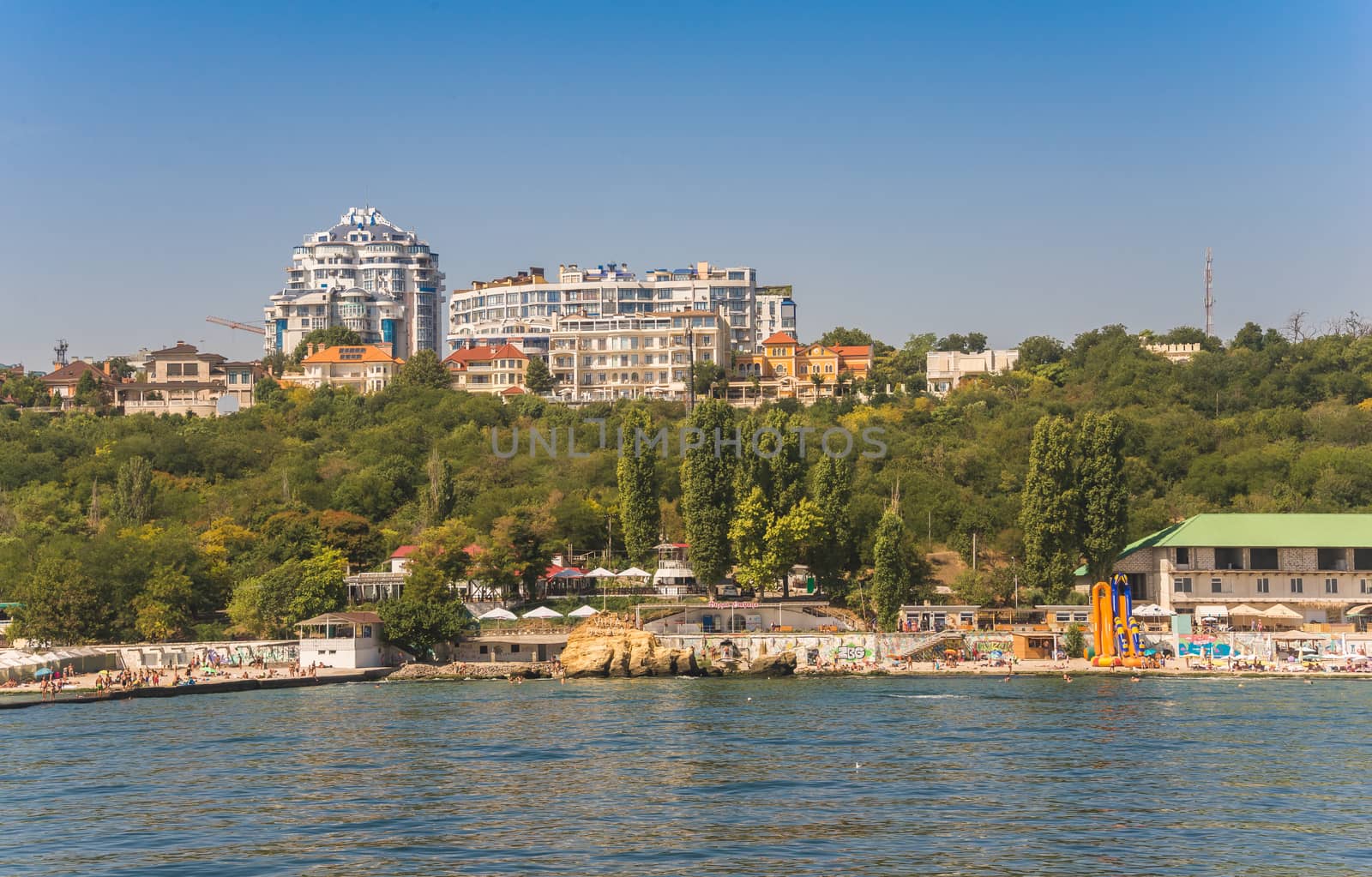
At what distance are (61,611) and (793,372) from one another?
65844 millimetres

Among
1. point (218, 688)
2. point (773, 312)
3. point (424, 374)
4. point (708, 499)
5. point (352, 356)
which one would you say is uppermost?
point (773, 312)

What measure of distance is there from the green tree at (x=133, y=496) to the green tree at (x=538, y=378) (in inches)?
1567

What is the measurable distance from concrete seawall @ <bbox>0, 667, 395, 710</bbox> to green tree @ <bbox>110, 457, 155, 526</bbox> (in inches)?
932

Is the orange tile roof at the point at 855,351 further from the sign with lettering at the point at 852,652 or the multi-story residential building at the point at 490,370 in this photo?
the sign with lettering at the point at 852,652

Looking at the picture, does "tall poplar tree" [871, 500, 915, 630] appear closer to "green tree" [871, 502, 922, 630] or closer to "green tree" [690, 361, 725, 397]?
"green tree" [871, 502, 922, 630]

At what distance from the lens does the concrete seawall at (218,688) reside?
50.0 m

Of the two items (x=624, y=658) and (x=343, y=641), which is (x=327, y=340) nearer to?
(x=343, y=641)

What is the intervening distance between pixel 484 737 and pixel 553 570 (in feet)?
89.4

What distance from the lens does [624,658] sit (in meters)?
55.6

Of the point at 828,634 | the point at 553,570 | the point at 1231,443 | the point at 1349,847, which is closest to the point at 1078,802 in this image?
the point at 1349,847

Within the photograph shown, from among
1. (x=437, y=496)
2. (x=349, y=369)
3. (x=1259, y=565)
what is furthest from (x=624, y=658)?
(x=349, y=369)

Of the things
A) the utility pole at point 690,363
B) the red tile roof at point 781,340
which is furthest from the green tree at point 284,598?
the red tile roof at point 781,340

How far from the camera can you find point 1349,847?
27.1m

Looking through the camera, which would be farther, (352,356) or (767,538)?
(352,356)
